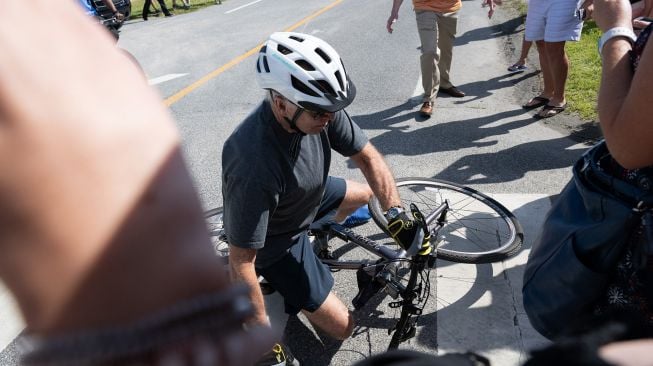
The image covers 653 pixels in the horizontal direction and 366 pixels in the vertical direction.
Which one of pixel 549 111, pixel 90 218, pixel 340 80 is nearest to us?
pixel 90 218

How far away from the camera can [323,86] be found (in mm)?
2428

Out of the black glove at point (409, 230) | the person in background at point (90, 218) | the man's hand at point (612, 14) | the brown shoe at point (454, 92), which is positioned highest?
the person in background at point (90, 218)

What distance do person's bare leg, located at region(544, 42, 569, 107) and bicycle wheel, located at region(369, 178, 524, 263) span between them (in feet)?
7.86

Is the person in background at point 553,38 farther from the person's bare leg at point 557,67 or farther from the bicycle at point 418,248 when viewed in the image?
the bicycle at point 418,248

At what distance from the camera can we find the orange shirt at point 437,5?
5.77 meters

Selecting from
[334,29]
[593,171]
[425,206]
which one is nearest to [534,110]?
[425,206]

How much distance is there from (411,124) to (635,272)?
4463mm

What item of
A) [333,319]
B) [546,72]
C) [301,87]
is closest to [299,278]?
[333,319]

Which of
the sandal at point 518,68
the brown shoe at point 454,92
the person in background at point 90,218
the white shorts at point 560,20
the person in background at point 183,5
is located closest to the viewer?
the person in background at point 90,218

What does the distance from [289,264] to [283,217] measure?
288mm

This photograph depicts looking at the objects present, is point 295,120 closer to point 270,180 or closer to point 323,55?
point 270,180

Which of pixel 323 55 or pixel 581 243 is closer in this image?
pixel 581 243

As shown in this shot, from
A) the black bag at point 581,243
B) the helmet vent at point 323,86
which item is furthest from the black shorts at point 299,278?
the black bag at point 581,243

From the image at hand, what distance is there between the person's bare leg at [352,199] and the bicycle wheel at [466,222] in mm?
91
